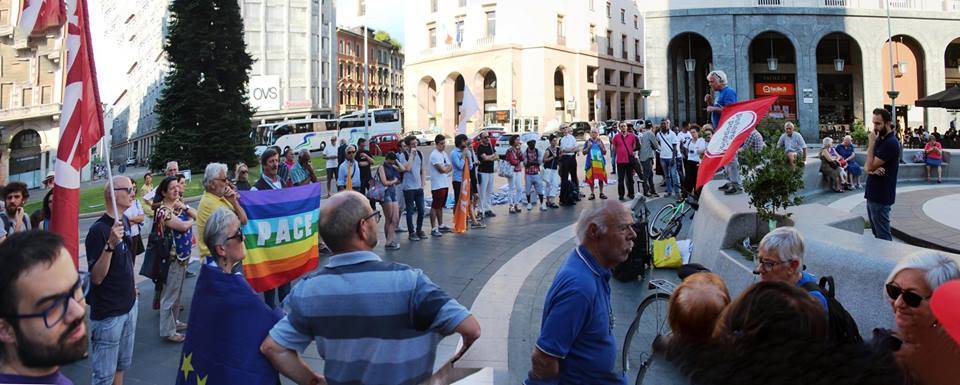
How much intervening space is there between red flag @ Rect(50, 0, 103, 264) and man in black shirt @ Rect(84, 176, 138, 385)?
18 centimetres

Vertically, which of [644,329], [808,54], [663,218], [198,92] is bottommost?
[644,329]

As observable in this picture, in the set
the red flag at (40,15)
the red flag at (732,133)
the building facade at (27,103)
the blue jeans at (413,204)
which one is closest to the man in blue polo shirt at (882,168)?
the red flag at (732,133)

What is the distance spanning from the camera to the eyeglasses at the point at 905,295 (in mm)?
2406

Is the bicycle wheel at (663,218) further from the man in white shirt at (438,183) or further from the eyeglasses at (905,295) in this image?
the eyeglasses at (905,295)

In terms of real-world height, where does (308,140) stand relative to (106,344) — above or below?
above

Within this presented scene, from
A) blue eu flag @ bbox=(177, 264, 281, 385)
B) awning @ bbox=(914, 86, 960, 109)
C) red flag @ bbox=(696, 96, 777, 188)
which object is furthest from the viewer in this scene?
awning @ bbox=(914, 86, 960, 109)

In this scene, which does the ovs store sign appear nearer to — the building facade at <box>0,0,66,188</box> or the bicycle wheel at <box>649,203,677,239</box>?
the building facade at <box>0,0,66,188</box>

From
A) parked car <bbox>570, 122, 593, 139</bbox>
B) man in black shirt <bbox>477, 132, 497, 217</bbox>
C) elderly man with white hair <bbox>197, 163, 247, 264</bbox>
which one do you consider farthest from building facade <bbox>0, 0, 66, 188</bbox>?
elderly man with white hair <bbox>197, 163, 247, 264</bbox>

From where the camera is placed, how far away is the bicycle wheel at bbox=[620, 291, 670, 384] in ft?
15.1

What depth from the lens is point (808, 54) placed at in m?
30.2

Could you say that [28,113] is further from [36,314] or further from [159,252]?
[36,314]

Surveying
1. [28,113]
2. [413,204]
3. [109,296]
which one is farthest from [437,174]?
[28,113]

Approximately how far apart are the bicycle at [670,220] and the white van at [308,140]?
39.6m

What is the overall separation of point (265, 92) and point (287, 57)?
525 cm
